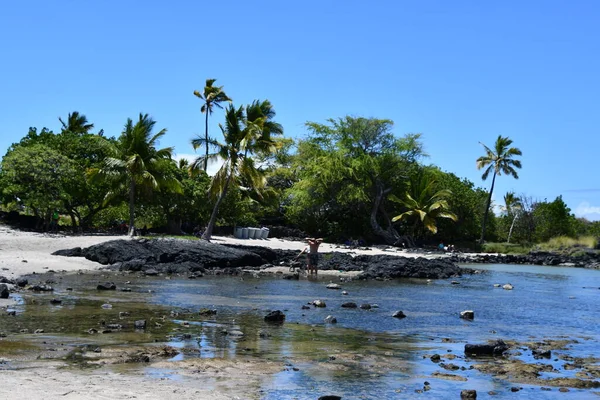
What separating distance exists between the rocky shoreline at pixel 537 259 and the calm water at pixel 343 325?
875 inches

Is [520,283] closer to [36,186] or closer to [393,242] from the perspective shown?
[393,242]

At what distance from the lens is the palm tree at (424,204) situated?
55.0 metres

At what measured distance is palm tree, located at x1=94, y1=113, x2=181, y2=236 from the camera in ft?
134

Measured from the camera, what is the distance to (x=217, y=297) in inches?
829

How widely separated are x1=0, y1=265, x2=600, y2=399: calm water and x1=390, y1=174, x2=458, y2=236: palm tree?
25.7 metres

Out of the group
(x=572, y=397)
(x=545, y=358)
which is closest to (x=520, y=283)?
(x=545, y=358)

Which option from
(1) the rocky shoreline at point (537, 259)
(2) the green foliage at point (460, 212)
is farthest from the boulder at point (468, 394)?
(2) the green foliage at point (460, 212)

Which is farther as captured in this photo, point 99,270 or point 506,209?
point 506,209

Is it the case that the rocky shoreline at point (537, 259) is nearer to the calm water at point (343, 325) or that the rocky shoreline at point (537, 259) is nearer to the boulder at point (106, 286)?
the calm water at point (343, 325)

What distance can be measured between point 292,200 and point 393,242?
→ 30.9 feet

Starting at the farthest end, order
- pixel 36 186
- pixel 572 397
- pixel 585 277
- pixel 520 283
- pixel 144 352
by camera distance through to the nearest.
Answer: pixel 585 277 < pixel 36 186 < pixel 520 283 < pixel 144 352 < pixel 572 397

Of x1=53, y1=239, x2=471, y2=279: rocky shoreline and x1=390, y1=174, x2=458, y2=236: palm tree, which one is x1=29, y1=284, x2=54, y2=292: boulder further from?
x1=390, y1=174, x2=458, y2=236: palm tree

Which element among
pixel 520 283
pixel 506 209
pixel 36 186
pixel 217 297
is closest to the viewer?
pixel 217 297

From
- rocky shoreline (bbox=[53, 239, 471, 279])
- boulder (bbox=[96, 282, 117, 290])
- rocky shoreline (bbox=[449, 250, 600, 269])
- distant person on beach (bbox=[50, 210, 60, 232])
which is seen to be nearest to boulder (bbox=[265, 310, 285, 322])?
boulder (bbox=[96, 282, 117, 290])
